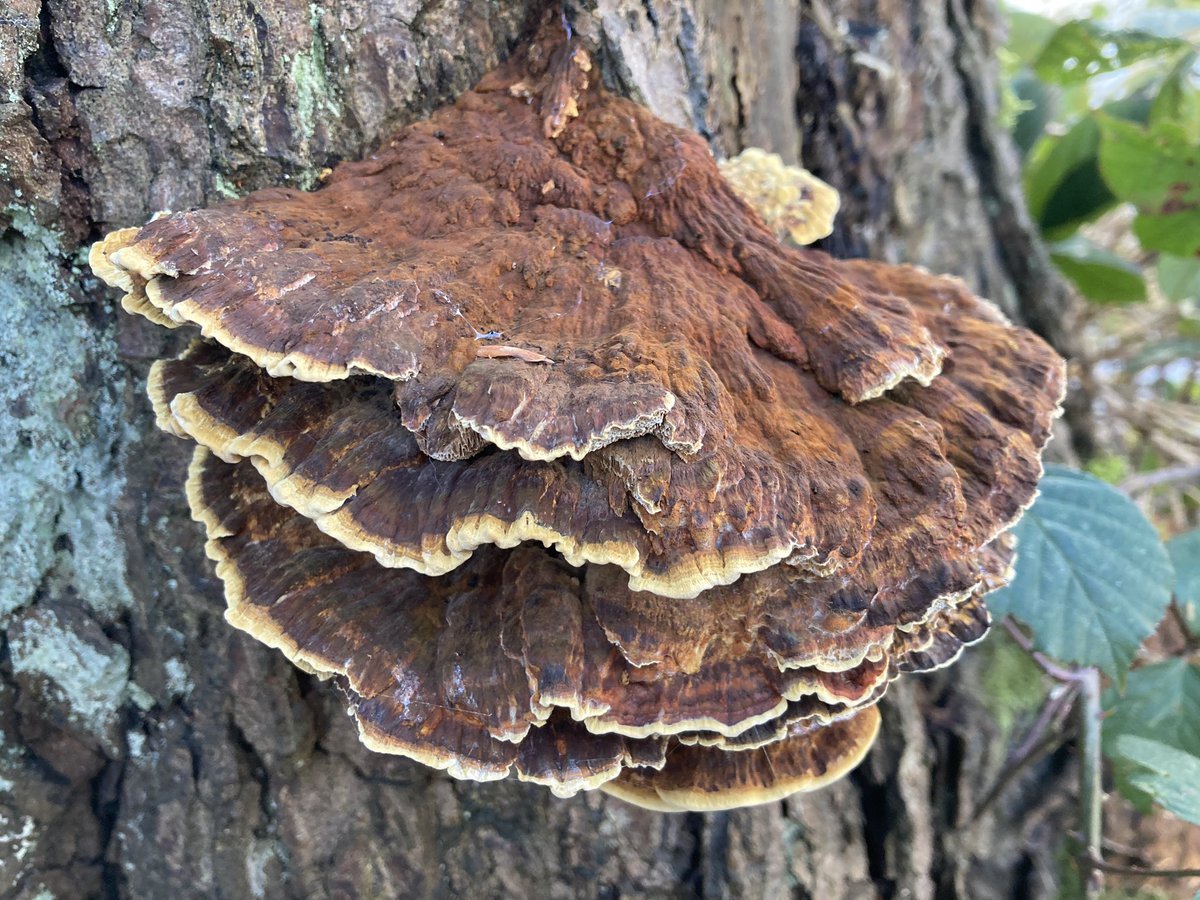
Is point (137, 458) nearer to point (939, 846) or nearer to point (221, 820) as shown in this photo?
point (221, 820)

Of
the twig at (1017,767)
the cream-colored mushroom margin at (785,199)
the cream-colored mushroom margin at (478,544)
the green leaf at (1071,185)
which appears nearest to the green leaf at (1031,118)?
the green leaf at (1071,185)

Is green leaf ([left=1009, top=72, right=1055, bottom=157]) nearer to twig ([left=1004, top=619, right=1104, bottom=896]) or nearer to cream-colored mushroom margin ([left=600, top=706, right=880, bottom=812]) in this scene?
A: twig ([left=1004, top=619, right=1104, bottom=896])

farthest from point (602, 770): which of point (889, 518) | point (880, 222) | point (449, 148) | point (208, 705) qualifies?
point (880, 222)

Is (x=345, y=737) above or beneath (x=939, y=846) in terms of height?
Result: above

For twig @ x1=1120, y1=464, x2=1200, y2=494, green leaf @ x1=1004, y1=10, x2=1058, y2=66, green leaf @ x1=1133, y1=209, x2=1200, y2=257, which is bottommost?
twig @ x1=1120, y1=464, x2=1200, y2=494

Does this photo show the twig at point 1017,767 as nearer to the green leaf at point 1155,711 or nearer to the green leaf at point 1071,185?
the green leaf at point 1155,711

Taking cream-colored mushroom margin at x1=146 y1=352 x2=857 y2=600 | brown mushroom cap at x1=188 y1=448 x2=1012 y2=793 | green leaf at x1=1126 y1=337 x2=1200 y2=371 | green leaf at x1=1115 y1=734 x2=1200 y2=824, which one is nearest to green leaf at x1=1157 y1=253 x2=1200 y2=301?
green leaf at x1=1126 y1=337 x2=1200 y2=371
